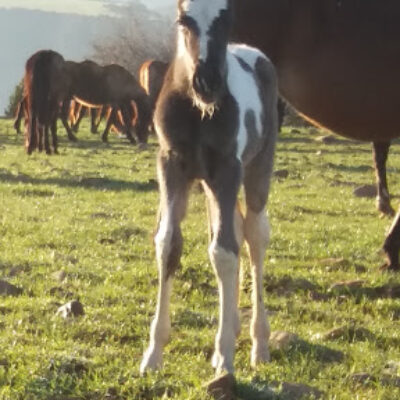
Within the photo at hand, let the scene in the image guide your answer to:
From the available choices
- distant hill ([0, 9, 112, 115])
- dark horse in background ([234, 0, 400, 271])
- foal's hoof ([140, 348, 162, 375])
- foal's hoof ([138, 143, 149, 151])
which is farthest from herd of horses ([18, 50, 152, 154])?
distant hill ([0, 9, 112, 115])

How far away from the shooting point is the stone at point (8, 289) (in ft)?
20.6

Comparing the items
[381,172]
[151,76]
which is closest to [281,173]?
[381,172]

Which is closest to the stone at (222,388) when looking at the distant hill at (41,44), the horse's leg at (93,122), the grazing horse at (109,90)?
the grazing horse at (109,90)

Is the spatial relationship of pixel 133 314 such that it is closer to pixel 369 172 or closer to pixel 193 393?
pixel 193 393

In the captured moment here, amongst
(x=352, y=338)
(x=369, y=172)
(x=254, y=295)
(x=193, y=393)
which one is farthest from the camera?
(x=369, y=172)

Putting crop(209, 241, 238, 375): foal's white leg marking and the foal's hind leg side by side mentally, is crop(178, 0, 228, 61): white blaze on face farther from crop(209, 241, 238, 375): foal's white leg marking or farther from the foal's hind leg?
the foal's hind leg

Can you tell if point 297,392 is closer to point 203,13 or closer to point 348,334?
point 348,334

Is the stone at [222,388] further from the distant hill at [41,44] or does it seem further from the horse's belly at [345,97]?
the distant hill at [41,44]

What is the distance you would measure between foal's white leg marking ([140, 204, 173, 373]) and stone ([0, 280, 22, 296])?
1.87 metres

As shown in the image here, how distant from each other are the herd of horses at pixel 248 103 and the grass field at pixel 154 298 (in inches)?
10.6

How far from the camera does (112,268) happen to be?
7.36m

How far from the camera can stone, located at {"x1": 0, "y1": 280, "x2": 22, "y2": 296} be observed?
6293 millimetres

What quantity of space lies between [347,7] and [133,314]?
9.73 feet

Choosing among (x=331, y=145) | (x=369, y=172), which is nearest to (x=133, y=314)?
(x=369, y=172)
